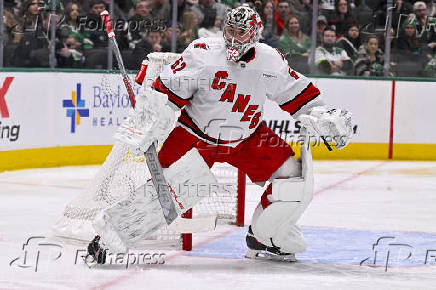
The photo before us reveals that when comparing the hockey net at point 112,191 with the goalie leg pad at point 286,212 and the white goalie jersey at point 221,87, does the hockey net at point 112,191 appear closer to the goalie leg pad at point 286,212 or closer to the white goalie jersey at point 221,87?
the goalie leg pad at point 286,212

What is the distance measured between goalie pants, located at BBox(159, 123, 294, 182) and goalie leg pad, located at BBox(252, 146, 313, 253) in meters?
0.09

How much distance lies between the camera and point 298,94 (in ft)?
14.3

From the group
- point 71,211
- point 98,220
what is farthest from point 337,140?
point 71,211

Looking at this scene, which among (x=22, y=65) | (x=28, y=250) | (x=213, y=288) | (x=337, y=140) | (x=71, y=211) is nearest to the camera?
(x=213, y=288)

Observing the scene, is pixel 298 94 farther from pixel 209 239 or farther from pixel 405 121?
pixel 405 121

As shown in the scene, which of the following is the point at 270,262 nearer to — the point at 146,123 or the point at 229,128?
the point at 229,128

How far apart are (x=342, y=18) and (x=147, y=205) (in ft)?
19.0

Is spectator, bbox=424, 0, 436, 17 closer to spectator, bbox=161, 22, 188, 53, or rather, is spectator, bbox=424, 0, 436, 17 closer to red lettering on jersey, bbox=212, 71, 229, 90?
spectator, bbox=161, 22, 188, 53

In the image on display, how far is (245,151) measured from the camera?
4316 mm

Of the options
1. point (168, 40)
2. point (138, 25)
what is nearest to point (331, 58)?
point (168, 40)

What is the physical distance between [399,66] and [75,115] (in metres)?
3.42

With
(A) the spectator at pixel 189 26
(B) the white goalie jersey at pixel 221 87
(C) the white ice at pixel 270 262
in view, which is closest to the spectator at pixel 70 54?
(A) the spectator at pixel 189 26

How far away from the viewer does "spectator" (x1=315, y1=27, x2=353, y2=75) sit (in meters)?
9.27

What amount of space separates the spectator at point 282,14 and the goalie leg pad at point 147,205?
207 inches
